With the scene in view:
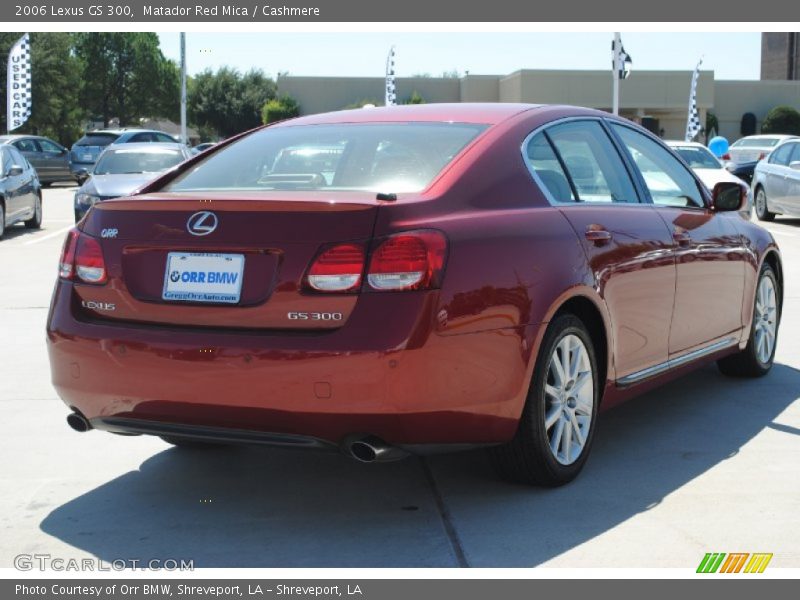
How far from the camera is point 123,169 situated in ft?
57.1

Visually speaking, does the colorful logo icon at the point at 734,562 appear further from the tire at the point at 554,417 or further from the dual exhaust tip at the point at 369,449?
the dual exhaust tip at the point at 369,449

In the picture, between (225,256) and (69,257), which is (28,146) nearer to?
(69,257)

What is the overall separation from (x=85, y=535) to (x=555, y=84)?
197ft

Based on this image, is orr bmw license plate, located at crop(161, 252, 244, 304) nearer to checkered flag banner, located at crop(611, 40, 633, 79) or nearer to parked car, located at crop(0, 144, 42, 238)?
parked car, located at crop(0, 144, 42, 238)

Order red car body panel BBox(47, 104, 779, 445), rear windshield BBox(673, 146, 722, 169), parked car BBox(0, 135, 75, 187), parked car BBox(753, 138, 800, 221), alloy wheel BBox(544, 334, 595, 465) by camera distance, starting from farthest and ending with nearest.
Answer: parked car BBox(0, 135, 75, 187) → parked car BBox(753, 138, 800, 221) → rear windshield BBox(673, 146, 722, 169) → alloy wheel BBox(544, 334, 595, 465) → red car body panel BBox(47, 104, 779, 445)

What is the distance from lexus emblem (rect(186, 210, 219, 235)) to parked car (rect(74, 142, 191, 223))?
40.8 feet

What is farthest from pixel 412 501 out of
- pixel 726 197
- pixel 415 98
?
pixel 415 98

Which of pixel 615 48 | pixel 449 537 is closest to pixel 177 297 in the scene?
pixel 449 537

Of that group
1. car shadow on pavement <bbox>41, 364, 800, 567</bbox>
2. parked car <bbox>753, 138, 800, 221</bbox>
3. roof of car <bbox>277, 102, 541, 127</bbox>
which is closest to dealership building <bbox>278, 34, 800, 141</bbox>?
parked car <bbox>753, 138, 800, 221</bbox>

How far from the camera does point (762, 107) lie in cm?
6700

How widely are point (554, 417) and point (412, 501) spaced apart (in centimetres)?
65

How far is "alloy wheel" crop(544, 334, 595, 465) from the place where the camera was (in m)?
4.57

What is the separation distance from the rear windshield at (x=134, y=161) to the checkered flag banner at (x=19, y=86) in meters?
18.4

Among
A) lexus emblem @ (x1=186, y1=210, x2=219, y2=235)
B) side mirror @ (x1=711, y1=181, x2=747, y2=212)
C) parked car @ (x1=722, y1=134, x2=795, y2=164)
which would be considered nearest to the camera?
lexus emblem @ (x1=186, y1=210, x2=219, y2=235)
